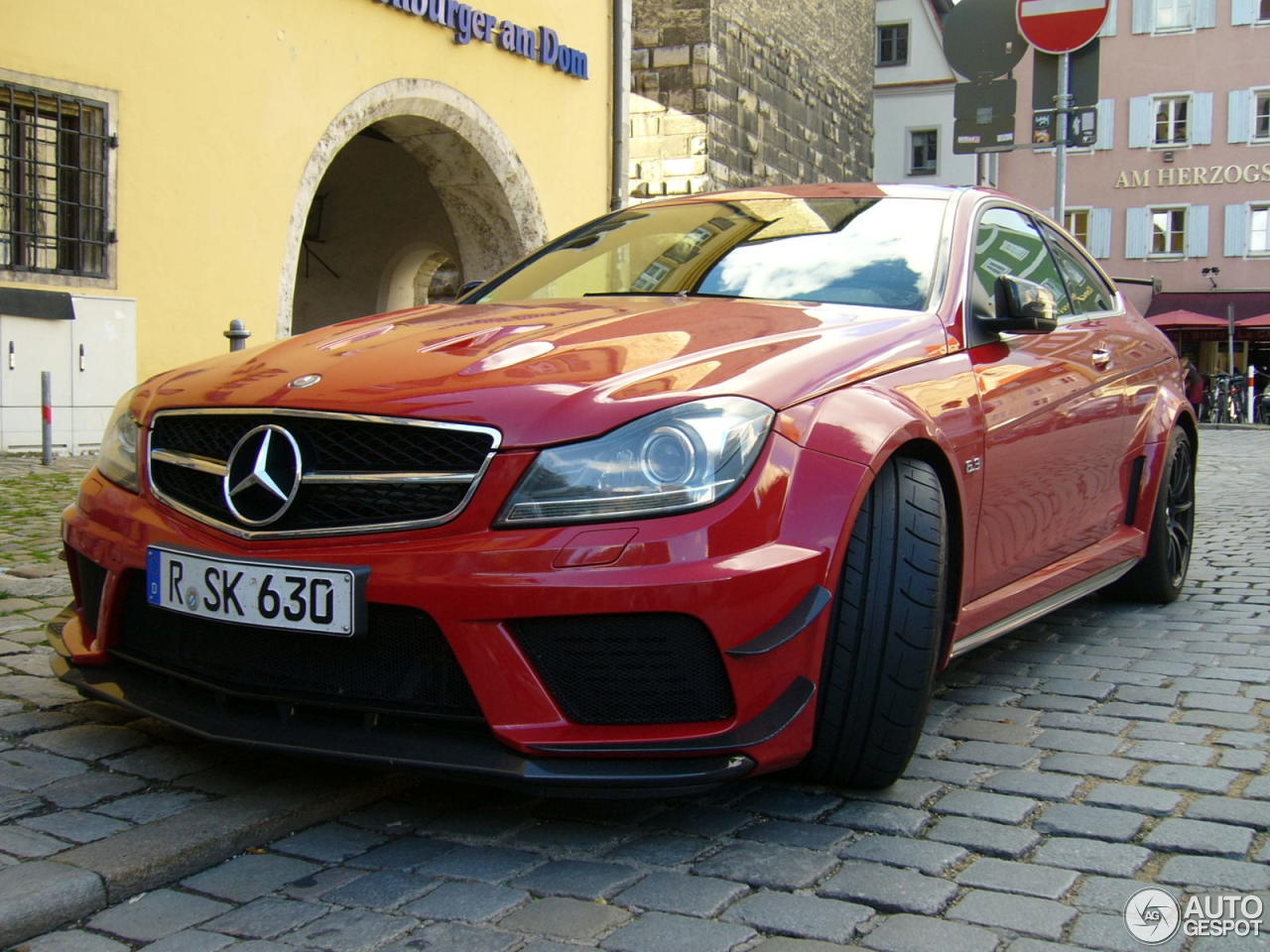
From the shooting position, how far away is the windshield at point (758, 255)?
379 centimetres

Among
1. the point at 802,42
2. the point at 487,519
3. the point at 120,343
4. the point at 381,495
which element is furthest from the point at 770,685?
the point at 802,42

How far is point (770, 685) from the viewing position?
2.66 meters

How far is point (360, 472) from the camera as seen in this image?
274cm

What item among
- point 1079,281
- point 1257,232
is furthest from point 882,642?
point 1257,232

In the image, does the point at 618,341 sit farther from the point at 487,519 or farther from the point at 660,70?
the point at 660,70

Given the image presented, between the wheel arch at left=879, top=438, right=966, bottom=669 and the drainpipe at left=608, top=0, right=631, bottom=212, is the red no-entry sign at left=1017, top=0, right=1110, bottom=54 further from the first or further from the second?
the wheel arch at left=879, top=438, right=966, bottom=669

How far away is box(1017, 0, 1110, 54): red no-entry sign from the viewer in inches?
444

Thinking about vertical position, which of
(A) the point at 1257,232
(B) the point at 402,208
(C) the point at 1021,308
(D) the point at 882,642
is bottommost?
(D) the point at 882,642

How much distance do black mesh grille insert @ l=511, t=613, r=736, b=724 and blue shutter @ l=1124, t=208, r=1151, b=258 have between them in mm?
37641

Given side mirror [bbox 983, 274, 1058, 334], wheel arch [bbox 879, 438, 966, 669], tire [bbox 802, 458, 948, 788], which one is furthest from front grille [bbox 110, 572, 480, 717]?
side mirror [bbox 983, 274, 1058, 334]

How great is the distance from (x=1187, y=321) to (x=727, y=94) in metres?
17.6

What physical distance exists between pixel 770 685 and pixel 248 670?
1041 millimetres
